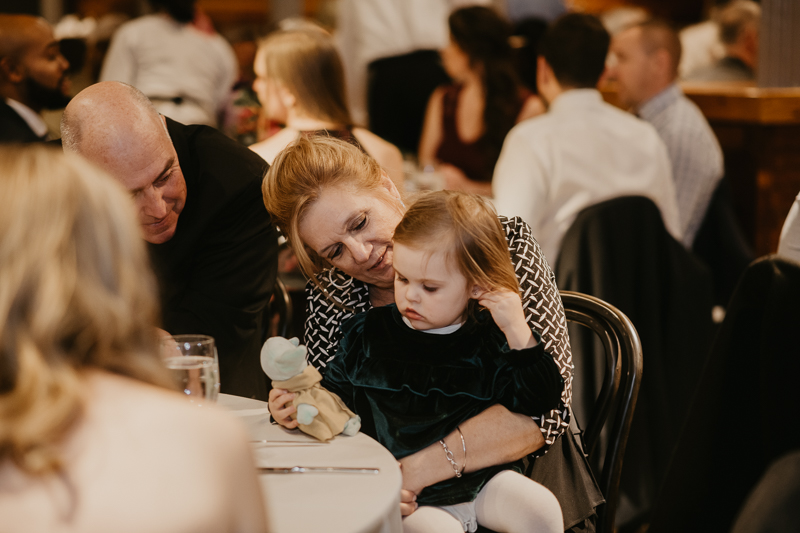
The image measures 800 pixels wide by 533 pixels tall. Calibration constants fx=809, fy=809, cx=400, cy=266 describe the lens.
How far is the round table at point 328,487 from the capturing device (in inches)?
41.6

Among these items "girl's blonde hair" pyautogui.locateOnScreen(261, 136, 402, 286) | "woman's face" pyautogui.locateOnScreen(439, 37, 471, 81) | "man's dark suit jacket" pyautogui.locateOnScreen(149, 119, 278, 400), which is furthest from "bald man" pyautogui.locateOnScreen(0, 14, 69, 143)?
"girl's blonde hair" pyautogui.locateOnScreen(261, 136, 402, 286)

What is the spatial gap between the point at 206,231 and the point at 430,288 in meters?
0.88

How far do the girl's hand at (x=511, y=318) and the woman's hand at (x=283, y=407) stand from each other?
38 centimetres

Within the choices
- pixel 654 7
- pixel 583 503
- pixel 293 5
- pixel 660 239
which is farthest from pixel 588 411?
pixel 654 7

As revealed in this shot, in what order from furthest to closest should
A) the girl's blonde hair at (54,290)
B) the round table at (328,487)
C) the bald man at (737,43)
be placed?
the bald man at (737,43)
the round table at (328,487)
the girl's blonde hair at (54,290)

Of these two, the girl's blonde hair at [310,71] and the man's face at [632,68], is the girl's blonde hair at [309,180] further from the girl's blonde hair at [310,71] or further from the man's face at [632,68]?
the man's face at [632,68]

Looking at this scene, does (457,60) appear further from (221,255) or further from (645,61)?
(221,255)

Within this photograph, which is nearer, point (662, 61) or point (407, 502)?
point (407, 502)

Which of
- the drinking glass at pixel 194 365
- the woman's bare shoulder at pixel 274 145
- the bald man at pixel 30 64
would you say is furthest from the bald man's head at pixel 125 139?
A: the bald man at pixel 30 64

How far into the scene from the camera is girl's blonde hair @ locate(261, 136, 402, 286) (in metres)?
1.73

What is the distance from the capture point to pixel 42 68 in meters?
3.54

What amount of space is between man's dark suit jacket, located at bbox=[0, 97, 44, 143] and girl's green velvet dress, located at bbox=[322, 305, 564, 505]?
2075 mm

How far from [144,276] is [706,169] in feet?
10.4

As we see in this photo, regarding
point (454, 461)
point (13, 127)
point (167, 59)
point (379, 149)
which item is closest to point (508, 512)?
point (454, 461)
